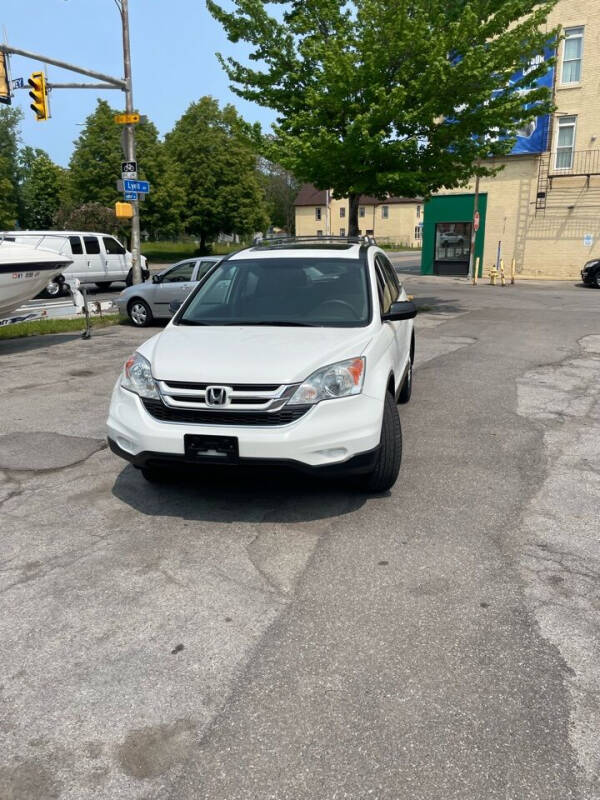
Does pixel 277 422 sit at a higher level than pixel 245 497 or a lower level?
higher

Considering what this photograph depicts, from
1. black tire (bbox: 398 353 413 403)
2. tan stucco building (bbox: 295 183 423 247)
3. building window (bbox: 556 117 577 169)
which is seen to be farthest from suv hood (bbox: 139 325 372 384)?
tan stucco building (bbox: 295 183 423 247)

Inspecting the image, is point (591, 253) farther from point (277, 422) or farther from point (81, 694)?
point (81, 694)

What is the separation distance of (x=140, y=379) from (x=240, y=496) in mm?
1092

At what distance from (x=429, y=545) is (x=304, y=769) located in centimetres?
186

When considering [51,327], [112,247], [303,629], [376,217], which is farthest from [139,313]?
[376,217]

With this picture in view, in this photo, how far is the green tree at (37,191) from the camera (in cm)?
6338

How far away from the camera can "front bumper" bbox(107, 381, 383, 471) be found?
3871 mm

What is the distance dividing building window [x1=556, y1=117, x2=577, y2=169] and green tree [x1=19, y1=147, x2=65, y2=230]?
163 feet

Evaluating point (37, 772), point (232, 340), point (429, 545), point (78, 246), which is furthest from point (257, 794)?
point (78, 246)

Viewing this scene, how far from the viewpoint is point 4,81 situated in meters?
13.8

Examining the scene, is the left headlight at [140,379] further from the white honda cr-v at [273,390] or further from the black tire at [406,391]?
the black tire at [406,391]

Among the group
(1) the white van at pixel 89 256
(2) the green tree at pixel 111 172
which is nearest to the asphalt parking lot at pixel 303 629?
(1) the white van at pixel 89 256

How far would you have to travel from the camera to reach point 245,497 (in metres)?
4.61

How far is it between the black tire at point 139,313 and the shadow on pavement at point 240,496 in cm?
975
